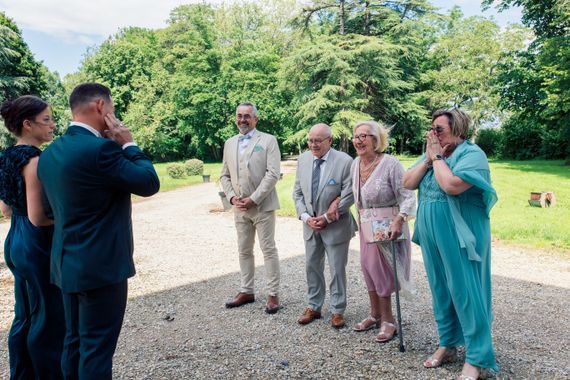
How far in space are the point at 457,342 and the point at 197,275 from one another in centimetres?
422

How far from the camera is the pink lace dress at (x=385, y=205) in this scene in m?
4.02

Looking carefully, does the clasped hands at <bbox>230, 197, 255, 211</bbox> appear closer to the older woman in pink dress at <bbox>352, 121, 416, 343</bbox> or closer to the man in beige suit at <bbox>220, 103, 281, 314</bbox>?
the man in beige suit at <bbox>220, 103, 281, 314</bbox>

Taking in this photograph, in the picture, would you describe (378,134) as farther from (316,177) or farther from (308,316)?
(308,316)

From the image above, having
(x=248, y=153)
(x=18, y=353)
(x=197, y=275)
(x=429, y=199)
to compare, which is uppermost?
(x=248, y=153)

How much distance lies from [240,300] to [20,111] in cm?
316

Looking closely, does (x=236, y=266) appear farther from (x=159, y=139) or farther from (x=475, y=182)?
(x=159, y=139)

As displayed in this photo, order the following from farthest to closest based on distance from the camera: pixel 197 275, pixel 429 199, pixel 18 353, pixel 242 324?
pixel 197 275 → pixel 242 324 → pixel 429 199 → pixel 18 353

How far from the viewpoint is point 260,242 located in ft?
16.8

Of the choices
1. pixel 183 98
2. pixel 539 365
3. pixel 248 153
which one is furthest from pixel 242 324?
pixel 183 98

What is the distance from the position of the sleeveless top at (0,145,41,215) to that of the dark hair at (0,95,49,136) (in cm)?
21

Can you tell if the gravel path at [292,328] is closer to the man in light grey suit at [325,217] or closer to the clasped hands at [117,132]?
the man in light grey suit at [325,217]

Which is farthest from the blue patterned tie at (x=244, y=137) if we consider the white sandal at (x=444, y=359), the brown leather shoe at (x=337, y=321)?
the white sandal at (x=444, y=359)

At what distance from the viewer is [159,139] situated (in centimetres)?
3706

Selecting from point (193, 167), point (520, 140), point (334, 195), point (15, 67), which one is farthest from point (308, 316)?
point (520, 140)
